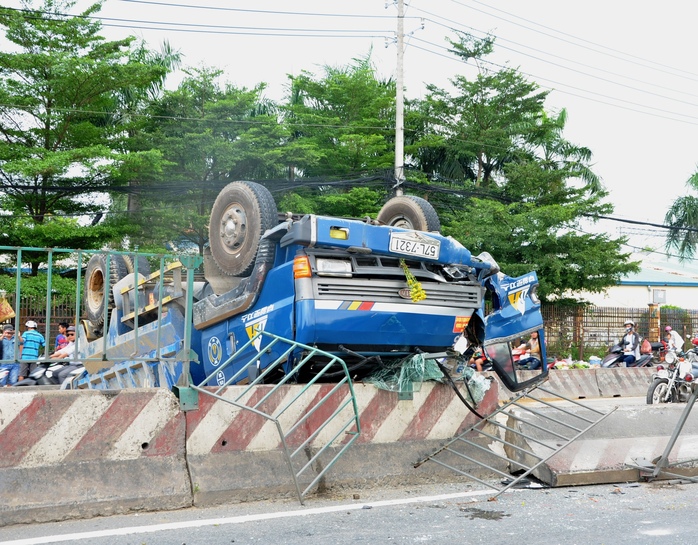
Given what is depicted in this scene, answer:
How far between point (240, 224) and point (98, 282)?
2966 mm

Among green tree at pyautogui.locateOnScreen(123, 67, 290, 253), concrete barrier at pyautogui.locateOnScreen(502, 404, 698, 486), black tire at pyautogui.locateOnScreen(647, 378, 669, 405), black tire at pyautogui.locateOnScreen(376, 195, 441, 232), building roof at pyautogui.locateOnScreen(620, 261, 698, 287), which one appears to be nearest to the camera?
concrete barrier at pyautogui.locateOnScreen(502, 404, 698, 486)

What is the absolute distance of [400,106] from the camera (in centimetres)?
2514

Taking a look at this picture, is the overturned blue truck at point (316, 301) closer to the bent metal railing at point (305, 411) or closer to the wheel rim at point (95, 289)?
the bent metal railing at point (305, 411)

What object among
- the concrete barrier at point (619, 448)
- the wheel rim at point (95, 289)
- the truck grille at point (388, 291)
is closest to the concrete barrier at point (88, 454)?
the truck grille at point (388, 291)

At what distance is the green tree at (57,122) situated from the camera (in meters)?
22.7

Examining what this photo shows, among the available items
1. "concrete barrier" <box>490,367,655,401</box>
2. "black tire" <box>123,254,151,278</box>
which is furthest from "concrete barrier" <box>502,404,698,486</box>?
"concrete barrier" <box>490,367,655,401</box>

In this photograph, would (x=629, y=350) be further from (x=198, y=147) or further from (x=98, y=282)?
(x=198, y=147)

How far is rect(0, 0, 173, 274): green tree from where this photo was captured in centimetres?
2269

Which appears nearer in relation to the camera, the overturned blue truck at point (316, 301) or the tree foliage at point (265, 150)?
the overturned blue truck at point (316, 301)

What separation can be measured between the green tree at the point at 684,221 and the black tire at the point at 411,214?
43.0m

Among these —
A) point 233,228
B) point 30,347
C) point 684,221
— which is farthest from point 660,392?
point 684,221

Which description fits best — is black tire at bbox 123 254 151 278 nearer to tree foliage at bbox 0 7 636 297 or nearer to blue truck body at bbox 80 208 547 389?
blue truck body at bbox 80 208 547 389

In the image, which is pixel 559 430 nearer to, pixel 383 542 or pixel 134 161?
pixel 383 542

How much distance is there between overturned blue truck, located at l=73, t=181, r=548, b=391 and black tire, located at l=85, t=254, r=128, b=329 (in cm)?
91
